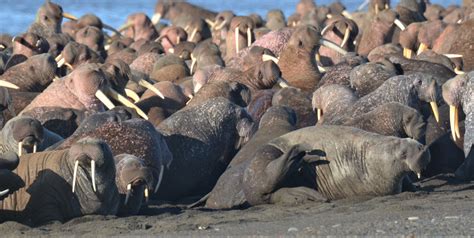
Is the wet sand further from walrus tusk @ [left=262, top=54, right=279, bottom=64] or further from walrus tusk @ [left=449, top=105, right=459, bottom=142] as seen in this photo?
walrus tusk @ [left=262, top=54, right=279, bottom=64]

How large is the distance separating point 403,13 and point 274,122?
9.58 metres

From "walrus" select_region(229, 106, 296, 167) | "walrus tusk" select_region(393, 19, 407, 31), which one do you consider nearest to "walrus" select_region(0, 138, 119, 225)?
"walrus" select_region(229, 106, 296, 167)

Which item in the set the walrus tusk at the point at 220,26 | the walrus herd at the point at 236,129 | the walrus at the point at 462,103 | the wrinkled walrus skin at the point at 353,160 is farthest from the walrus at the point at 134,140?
the walrus tusk at the point at 220,26

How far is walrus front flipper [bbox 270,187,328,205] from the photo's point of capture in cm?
958

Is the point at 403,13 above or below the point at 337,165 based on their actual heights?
above

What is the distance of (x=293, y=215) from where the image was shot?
8.97m

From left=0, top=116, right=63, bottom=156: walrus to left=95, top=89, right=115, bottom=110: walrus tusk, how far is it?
7.67 feet

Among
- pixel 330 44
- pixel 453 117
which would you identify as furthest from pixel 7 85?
pixel 453 117

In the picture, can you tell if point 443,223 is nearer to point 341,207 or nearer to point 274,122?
point 341,207

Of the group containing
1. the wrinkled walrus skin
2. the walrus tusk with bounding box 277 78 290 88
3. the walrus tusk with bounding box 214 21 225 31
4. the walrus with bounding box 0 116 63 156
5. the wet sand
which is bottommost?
the wet sand

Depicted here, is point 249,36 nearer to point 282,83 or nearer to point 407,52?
point 407,52

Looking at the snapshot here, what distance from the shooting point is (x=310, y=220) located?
28.0 feet

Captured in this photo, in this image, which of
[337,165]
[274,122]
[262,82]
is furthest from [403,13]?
[337,165]

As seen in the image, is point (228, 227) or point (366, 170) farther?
point (366, 170)
